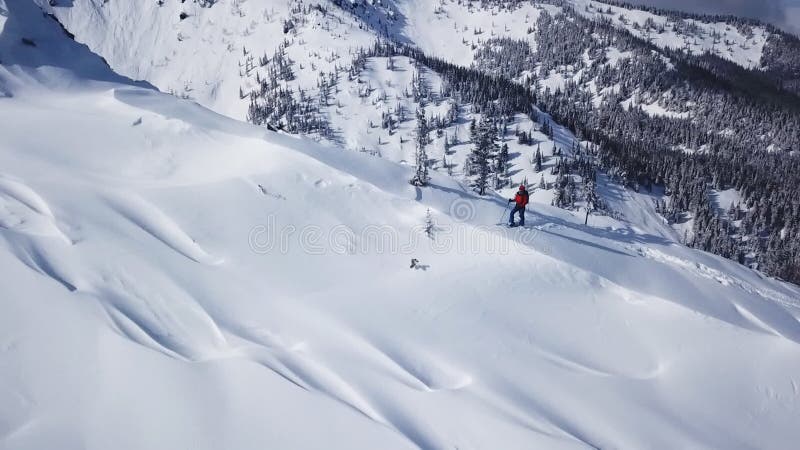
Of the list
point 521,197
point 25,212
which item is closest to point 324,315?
point 25,212

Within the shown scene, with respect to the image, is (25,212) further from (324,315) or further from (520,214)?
A: (520,214)

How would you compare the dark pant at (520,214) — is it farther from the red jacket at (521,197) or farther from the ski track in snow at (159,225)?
the ski track in snow at (159,225)

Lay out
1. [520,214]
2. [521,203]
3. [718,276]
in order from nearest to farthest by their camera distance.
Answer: [718,276] → [521,203] → [520,214]

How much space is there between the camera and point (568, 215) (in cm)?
1906

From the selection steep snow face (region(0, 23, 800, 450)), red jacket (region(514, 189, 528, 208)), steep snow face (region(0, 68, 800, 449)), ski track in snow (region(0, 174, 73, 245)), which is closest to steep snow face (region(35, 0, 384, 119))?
steep snow face (region(0, 68, 800, 449))

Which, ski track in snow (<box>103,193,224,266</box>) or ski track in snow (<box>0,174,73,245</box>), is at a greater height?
ski track in snow (<box>0,174,73,245</box>)

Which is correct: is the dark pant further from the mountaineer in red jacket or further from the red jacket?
the red jacket

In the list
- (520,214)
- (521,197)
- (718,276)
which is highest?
(521,197)

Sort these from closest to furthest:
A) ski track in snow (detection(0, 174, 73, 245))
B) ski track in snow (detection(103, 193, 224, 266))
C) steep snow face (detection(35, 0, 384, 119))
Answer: ski track in snow (detection(0, 174, 73, 245)) < ski track in snow (detection(103, 193, 224, 266)) < steep snow face (detection(35, 0, 384, 119))

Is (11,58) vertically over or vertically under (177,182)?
→ over

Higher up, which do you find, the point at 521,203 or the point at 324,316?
the point at 521,203

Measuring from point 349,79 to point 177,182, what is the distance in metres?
92.9

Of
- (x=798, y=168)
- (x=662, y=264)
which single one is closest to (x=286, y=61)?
(x=662, y=264)

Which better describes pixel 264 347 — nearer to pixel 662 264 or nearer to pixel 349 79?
pixel 662 264
